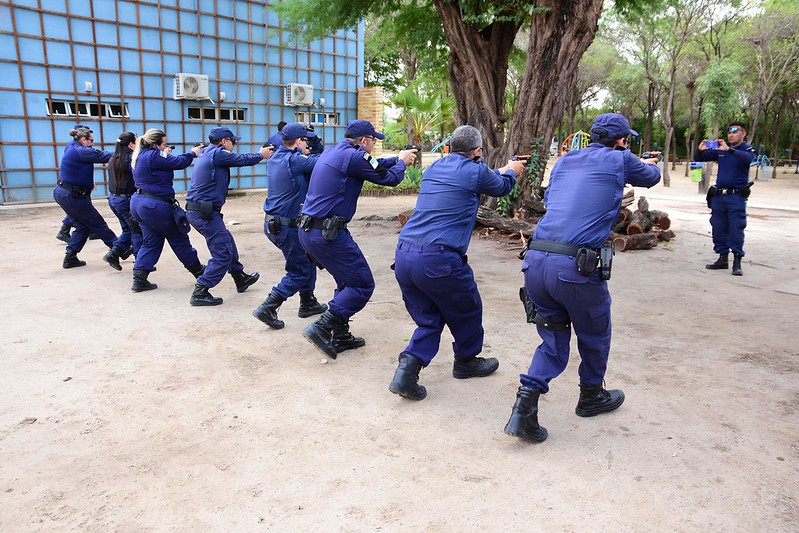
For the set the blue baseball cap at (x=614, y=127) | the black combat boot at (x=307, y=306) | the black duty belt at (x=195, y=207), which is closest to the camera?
the blue baseball cap at (x=614, y=127)

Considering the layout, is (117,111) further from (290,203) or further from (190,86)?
(290,203)

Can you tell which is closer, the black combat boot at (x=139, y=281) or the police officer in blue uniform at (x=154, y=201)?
the police officer in blue uniform at (x=154, y=201)

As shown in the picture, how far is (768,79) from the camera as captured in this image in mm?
22344

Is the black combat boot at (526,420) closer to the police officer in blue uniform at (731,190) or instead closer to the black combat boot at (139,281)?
the black combat boot at (139,281)

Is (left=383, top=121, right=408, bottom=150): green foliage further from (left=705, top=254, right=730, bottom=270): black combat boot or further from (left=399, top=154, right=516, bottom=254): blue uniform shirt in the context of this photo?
(left=399, top=154, right=516, bottom=254): blue uniform shirt

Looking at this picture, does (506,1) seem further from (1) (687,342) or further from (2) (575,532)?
(2) (575,532)

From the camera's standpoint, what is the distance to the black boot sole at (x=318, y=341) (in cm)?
461

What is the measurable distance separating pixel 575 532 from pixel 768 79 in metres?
25.3

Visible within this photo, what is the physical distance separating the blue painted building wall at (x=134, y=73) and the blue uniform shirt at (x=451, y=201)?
34.6 ft

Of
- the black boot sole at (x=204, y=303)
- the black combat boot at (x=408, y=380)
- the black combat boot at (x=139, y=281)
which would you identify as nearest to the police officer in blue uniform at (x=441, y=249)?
the black combat boot at (x=408, y=380)

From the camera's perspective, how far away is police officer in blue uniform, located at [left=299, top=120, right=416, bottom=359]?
14.9 feet

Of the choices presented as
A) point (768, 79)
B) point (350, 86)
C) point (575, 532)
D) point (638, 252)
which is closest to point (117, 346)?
point (575, 532)

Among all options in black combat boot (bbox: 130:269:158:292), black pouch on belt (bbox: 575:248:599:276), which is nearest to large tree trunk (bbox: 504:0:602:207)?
black combat boot (bbox: 130:269:158:292)

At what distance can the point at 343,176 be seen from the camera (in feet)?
15.1
